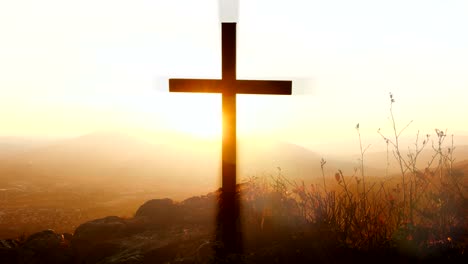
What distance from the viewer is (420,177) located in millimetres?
7602

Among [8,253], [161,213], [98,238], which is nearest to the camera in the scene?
[8,253]

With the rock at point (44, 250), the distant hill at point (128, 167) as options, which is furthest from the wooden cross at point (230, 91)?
the distant hill at point (128, 167)

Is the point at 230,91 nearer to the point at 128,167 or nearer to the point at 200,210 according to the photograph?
the point at 200,210

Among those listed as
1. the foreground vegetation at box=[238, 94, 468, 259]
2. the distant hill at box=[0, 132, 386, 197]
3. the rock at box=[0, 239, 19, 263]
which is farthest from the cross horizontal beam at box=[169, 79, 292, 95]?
the distant hill at box=[0, 132, 386, 197]

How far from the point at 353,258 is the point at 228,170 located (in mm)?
2607

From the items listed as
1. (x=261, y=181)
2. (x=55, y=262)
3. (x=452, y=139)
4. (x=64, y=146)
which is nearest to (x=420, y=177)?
(x=452, y=139)

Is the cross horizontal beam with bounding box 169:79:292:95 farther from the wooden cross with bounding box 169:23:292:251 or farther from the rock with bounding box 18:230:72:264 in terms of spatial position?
the rock with bounding box 18:230:72:264

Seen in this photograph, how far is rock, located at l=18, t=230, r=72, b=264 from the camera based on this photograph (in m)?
8.73

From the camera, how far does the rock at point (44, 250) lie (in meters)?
8.73

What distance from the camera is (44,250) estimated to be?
8828mm

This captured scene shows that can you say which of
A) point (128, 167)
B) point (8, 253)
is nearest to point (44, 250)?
point (8, 253)

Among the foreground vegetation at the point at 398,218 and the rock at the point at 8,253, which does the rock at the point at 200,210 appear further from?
the rock at the point at 8,253

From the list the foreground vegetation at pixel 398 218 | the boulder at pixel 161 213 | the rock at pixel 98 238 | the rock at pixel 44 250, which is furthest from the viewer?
the boulder at pixel 161 213

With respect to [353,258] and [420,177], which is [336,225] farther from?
[420,177]
